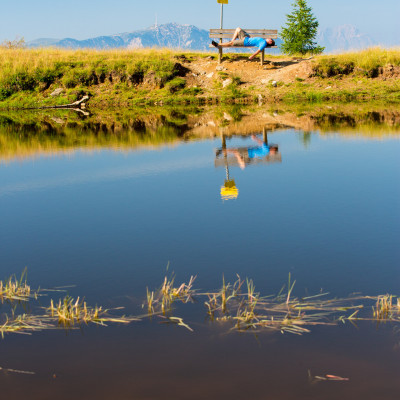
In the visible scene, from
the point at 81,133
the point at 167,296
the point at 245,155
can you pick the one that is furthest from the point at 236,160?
the point at 81,133

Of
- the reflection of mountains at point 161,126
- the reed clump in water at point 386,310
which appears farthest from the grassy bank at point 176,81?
the reed clump in water at point 386,310

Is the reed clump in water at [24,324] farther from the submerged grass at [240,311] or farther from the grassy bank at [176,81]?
the grassy bank at [176,81]

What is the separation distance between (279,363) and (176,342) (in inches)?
48.6

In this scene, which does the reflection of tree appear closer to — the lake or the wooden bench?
the lake

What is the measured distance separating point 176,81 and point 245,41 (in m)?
5.76

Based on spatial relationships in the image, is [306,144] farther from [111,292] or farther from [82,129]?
[111,292]

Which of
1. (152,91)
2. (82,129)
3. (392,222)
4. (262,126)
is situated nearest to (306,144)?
(262,126)

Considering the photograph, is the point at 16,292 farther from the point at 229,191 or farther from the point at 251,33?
the point at 251,33

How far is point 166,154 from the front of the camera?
61.8 ft

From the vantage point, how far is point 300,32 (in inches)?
2032

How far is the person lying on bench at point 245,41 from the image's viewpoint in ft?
119

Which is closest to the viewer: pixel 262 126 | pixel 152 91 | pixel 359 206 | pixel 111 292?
pixel 111 292

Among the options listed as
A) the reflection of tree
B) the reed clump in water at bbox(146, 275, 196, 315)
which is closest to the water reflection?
the reflection of tree

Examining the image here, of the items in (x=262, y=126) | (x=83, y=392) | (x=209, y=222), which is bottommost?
(x=83, y=392)
